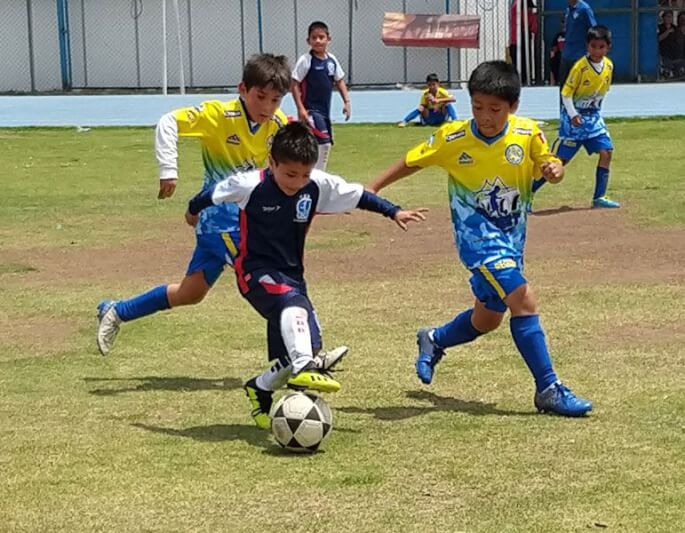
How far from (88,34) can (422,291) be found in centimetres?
2743

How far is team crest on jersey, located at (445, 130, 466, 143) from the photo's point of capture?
21.2ft

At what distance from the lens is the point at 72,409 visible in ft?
21.1

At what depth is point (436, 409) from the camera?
20.8 ft

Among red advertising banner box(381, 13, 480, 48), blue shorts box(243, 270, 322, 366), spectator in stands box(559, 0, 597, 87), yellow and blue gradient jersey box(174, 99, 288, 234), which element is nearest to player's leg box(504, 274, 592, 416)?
blue shorts box(243, 270, 322, 366)

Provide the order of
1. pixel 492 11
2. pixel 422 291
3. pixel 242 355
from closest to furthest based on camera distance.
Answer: pixel 242 355, pixel 422 291, pixel 492 11

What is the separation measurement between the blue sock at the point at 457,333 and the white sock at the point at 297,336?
1065mm

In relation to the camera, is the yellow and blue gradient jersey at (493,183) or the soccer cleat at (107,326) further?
the soccer cleat at (107,326)

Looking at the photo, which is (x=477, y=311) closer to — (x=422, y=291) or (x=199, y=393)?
(x=199, y=393)

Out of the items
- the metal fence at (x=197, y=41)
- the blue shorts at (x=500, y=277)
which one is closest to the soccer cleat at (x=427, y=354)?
the blue shorts at (x=500, y=277)

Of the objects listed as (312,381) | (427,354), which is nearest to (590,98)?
(427,354)

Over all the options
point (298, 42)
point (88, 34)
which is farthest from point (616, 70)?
point (88, 34)

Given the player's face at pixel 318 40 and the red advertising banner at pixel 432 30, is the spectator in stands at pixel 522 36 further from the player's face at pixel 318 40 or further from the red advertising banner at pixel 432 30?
the player's face at pixel 318 40

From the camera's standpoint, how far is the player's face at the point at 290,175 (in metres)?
5.94

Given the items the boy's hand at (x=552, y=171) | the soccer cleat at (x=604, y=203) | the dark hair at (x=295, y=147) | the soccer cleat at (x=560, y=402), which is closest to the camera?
the dark hair at (x=295, y=147)
